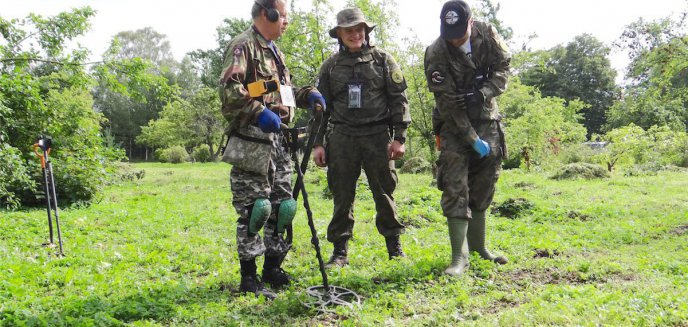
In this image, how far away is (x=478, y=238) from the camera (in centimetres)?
450

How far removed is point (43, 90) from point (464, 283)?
11.2m

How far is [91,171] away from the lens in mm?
10719

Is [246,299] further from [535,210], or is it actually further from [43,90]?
A: [43,90]

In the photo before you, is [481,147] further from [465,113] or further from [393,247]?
[393,247]

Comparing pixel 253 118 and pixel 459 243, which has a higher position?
pixel 253 118

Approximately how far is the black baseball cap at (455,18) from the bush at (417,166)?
14323 mm

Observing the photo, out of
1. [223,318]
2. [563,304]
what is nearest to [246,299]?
[223,318]

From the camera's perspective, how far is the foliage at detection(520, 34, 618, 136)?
148ft

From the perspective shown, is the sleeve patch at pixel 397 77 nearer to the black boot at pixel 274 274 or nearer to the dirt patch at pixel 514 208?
the black boot at pixel 274 274

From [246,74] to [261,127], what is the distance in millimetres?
459

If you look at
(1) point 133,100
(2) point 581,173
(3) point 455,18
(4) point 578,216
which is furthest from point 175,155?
(3) point 455,18

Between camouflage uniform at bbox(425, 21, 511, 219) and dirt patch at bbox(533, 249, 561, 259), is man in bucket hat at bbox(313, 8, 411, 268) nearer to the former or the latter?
camouflage uniform at bbox(425, 21, 511, 219)

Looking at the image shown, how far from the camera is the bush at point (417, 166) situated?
59.9ft

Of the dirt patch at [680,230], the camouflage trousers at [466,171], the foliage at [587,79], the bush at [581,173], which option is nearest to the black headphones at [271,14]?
the camouflage trousers at [466,171]
